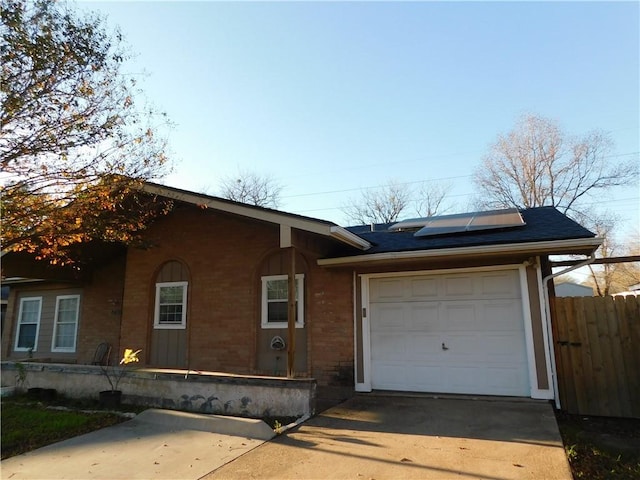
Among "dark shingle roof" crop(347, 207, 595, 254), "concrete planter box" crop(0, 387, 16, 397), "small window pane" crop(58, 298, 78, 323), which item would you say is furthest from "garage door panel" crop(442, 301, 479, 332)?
"small window pane" crop(58, 298, 78, 323)

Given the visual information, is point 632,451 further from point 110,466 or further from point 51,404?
point 51,404

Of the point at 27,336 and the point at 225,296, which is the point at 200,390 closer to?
the point at 225,296

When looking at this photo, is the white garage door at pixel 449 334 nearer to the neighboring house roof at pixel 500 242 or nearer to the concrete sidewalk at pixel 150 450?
the neighboring house roof at pixel 500 242

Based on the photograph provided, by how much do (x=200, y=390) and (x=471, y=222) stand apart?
6221 millimetres

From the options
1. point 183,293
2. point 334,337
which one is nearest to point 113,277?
point 183,293

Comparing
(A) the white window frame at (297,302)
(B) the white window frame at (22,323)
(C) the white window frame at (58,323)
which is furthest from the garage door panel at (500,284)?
(B) the white window frame at (22,323)

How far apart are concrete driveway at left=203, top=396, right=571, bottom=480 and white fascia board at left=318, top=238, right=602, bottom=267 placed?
97.7 inches

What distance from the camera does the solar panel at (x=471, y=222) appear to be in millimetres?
8414

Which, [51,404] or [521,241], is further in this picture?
[51,404]

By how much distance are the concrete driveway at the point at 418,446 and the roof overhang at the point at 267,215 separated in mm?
2892

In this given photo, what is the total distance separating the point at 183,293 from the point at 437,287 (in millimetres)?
6111

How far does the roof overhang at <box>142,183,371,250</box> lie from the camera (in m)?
7.24

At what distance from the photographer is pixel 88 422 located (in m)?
6.75

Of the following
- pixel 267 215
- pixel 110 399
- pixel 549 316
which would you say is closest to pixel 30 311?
pixel 110 399
